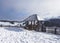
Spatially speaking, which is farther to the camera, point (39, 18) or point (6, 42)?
point (39, 18)

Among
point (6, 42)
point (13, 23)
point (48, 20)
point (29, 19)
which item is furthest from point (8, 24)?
point (6, 42)

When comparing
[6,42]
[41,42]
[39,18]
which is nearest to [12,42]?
[6,42]

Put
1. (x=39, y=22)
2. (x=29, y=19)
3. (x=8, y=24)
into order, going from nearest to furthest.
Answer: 1. (x=39, y=22)
2. (x=29, y=19)
3. (x=8, y=24)

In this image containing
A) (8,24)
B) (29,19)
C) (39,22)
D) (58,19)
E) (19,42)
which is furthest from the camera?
(8,24)

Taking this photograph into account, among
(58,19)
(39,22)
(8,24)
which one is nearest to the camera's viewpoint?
(58,19)

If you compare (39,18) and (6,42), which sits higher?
(39,18)

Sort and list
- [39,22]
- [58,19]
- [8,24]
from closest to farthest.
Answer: [58,19]
[39,22]
[8,24]

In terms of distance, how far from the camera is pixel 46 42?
27.4 ft

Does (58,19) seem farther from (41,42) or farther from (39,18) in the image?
(41,42)

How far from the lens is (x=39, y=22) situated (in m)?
18.6

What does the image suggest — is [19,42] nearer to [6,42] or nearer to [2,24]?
[6,42]

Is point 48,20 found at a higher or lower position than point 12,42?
higher

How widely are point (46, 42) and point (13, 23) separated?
16291 mm

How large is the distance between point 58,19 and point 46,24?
2.69m
